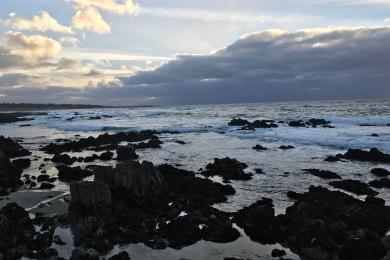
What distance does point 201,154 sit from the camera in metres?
37.1

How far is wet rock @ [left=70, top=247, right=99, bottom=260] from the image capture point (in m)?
13.4

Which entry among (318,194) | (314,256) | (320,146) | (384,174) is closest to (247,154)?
(320,146)

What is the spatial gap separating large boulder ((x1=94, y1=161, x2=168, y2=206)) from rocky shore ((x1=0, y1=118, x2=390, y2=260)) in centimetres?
5

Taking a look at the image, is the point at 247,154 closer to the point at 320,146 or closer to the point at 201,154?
the point at 201,154

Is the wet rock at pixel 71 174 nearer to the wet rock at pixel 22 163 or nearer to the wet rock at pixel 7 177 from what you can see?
the wet rock at pixel 7 177

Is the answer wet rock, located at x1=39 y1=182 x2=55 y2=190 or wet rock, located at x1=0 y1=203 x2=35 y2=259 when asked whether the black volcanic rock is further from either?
wet rock, located at x1=0 y1=203 x2=35 y2=259

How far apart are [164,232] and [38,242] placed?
14.1 feet

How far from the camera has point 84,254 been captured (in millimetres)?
13531

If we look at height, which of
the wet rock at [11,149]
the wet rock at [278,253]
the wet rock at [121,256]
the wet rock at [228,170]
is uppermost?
the wet rock at [11,149]

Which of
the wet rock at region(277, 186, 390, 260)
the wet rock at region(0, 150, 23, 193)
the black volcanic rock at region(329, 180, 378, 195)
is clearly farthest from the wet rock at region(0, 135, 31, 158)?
the wet rock at region(277, 186, 390, 260)

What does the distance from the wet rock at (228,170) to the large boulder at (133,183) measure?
6.04 m

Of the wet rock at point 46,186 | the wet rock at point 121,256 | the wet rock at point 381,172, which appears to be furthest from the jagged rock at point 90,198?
the wet rock at point 381,172

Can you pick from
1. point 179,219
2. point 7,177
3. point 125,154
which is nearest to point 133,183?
point 179,219

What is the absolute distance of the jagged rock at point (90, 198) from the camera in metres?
17.7
